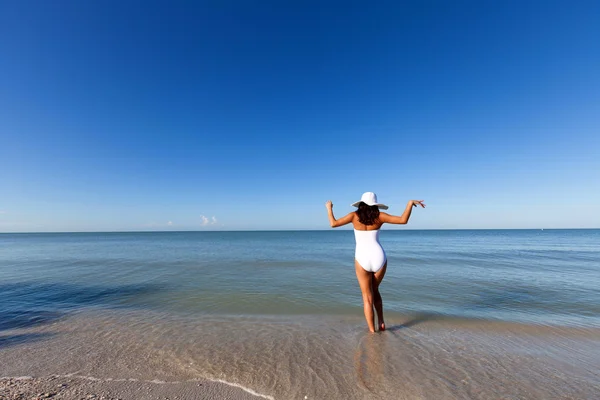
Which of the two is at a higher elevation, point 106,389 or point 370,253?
point 370,253

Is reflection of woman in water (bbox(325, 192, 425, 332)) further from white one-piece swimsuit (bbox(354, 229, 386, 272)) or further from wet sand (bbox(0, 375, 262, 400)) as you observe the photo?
wet sand (bbox(0, 375, 262, 400))

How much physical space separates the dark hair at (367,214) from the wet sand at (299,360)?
2467mm

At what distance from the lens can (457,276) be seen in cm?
1430

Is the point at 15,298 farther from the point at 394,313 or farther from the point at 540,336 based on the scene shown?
the point at 540,336

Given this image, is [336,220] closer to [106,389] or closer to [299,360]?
[299,360]

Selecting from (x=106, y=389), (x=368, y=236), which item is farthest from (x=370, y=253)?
(x=106, y=389)

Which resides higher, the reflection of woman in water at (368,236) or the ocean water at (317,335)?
the reflection of woman in water at (368,236)

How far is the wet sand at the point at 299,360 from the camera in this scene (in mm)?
3760

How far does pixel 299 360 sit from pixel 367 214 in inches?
116

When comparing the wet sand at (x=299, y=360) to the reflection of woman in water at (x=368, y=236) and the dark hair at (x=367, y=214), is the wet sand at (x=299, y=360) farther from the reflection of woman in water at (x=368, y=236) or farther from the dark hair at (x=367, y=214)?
the dark hair at (x=367, y=214)

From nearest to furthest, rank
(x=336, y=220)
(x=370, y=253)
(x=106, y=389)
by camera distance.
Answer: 1. (x=106, y=389)
2. (x=336, y=220)
3. (x=370, y=253)

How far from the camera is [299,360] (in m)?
4.70

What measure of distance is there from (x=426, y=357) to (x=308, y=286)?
7.13m

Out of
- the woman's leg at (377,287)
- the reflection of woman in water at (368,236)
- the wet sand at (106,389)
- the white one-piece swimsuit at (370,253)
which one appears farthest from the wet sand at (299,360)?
the white one-piece swimsuit at (370,253)
